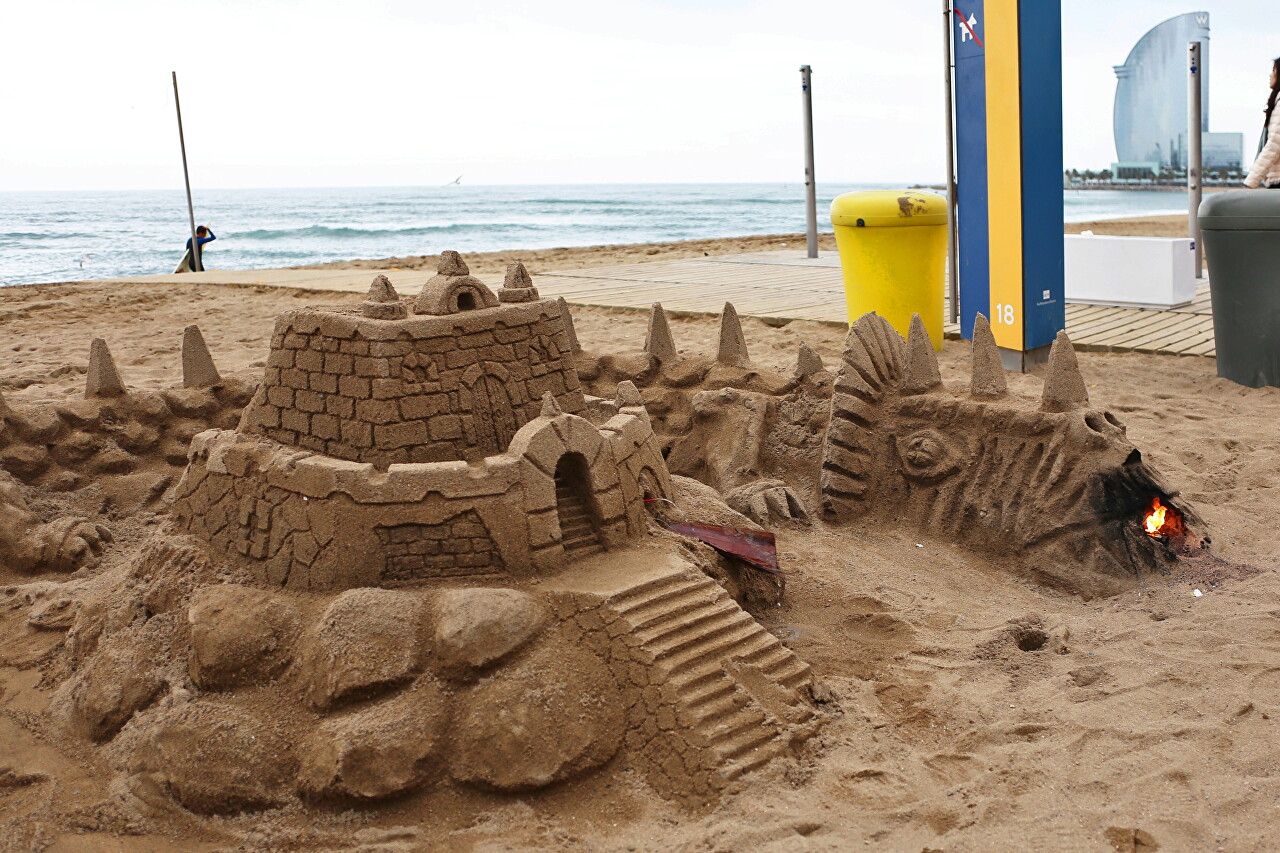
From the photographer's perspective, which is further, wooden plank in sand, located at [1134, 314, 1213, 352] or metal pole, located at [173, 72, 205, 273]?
metal pole, located at [173, 72, 205, 273]

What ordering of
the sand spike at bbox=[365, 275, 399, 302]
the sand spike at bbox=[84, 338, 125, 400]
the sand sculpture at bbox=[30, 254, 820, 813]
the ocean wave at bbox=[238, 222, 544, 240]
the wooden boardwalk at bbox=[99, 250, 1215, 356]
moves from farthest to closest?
the ocean wave at bbox=[238, 222, 544, 240] < the wooden boardwalk at bbox=[99, 250, 1215, 356] < the sand spike at bbox=[84, 338, 125, 400] < the sand spike at bbox=[365, 275, 399, 302] < the sand sculpture at bbox=[30, 254, 820, 813]

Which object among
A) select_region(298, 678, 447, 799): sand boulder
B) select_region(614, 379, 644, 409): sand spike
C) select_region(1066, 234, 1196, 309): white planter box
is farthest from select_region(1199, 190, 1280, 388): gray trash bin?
select_region(298, 678, 447, 799): sand boulder

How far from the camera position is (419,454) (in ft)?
15.8

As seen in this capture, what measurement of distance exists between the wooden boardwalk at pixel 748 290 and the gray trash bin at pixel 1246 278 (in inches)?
28.1

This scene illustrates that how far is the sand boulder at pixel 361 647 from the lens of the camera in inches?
165

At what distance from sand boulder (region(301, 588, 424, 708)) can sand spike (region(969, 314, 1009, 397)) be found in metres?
3.48

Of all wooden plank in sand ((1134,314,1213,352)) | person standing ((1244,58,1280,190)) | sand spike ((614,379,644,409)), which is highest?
person standing ((1244,58,1280,190))

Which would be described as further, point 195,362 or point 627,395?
point 195,362

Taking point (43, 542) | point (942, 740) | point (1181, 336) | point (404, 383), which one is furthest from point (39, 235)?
point (942, 740)

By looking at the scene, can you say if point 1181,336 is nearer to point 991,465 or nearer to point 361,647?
point 991,465

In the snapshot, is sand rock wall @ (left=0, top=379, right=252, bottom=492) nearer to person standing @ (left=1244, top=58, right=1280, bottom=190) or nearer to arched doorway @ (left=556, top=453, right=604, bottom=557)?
arched doorway @ (left=556, top=453, right=604, bottom=557)

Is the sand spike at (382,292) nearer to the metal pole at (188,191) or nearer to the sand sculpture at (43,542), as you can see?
the sand sculpture at (43,542)

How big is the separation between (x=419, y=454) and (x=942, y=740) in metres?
2.44

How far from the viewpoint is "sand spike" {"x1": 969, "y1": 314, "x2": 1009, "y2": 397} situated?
6.22 metres
